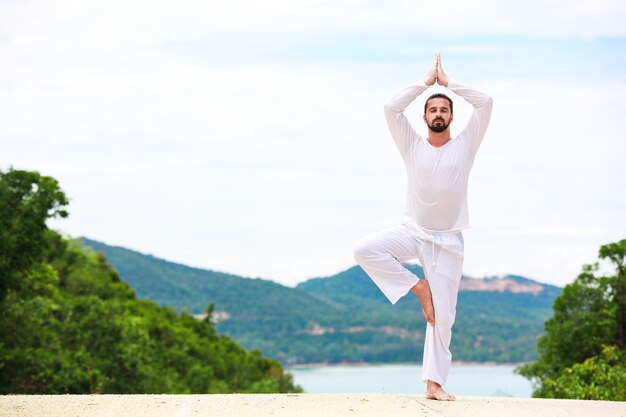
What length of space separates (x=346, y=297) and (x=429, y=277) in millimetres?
148549

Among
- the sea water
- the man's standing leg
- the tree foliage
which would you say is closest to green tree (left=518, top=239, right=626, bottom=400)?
the tree foliage

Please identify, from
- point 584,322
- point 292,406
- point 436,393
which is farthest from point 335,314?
point 292,406

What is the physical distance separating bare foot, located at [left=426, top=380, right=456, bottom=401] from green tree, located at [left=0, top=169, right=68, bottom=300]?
22.1 m

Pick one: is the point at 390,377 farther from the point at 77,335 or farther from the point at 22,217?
the point at 22,217

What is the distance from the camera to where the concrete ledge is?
8992 millimetres

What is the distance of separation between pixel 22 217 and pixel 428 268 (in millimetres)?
22747

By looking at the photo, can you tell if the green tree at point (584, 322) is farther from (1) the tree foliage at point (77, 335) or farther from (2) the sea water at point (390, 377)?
(2) the sea water at point (390, 377)

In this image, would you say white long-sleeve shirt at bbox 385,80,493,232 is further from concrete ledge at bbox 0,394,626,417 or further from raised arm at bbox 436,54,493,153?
concrete ledge at bbox 0,394,626,417

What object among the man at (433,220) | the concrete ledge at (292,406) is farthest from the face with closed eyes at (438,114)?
the concrete ledge at (292,406)

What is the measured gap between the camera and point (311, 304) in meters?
145

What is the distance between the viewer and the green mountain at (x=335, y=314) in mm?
124500

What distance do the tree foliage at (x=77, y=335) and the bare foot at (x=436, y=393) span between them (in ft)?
42.3

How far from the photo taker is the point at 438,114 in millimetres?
10336

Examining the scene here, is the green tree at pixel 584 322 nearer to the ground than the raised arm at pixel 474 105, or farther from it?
farther from it
